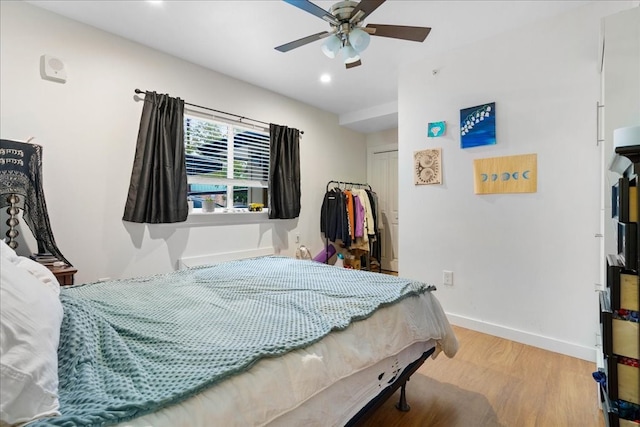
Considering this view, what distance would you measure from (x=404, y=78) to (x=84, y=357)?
331 cm

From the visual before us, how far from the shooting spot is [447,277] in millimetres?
2898

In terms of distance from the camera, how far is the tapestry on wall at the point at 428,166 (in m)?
2.92

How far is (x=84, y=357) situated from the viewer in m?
0.81

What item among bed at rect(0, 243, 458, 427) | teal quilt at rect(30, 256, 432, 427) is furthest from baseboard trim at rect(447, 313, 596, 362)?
teal quilt at rect(30, 256, 432, 427)

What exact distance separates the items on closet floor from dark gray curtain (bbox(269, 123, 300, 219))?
1.89ft

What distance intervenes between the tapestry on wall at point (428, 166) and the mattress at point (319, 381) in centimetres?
178

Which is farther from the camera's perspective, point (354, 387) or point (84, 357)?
point (354, 387)

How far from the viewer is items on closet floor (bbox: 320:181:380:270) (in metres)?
4.32

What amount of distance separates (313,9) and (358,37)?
31cm

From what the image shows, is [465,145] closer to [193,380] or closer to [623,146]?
[623,146]

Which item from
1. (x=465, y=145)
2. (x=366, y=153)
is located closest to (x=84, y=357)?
(x=465, y=145)

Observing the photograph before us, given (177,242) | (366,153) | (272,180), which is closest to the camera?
(177,242)

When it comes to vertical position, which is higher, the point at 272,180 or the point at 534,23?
the point at 534,23

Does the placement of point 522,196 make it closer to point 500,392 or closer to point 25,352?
point 500,392
